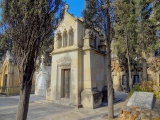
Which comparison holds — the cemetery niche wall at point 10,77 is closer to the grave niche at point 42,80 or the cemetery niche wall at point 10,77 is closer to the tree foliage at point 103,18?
the grave niche at point 42,80

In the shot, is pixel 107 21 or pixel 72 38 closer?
pixel 107 21

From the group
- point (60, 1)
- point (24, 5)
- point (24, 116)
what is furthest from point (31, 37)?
point (24, 116)

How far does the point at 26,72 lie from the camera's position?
4980mm

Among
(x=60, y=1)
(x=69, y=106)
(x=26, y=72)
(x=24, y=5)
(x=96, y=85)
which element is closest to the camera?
(x=24, y=5)

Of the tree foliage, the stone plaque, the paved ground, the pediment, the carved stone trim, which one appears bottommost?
the paved ground

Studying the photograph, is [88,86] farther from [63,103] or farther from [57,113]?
[57,113]

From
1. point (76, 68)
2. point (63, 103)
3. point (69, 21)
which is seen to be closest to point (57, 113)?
point (63, 103)

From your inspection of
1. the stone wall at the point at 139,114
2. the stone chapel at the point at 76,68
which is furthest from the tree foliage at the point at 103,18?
the stone chapel at the point at 76,68

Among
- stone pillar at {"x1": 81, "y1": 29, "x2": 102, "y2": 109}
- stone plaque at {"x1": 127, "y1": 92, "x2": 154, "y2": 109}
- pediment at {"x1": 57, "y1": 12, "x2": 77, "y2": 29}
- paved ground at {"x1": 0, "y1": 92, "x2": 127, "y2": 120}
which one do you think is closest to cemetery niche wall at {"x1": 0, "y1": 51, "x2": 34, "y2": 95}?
paved ground at {"x1": 0, "y1": 92, "x2": 127, "y2": 120}

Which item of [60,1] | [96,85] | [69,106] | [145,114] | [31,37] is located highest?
[60,1]

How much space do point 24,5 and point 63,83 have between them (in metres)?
7.11

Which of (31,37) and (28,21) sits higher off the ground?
(28,21)

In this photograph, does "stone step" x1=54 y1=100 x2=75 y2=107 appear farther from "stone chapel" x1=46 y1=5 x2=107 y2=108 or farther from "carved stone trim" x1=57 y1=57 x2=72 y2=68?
"carved stone trim" x1=57 y1=57 x2=72 y2=68

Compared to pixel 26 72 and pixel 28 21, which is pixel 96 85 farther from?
pixel 28 21
